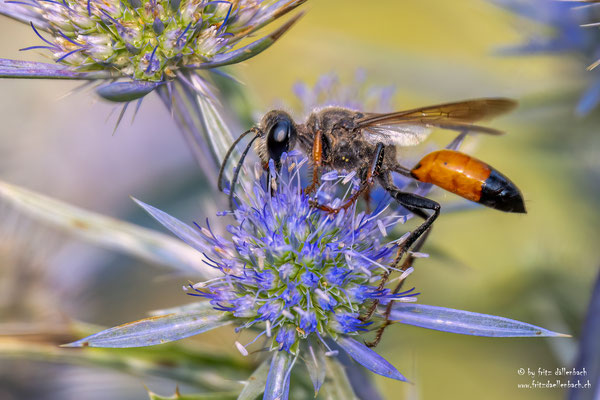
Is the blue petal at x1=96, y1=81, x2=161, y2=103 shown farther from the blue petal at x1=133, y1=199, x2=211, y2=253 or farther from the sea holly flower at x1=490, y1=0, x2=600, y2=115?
the sea holly flower at x1=490, y1=0, x2=600, y2=115

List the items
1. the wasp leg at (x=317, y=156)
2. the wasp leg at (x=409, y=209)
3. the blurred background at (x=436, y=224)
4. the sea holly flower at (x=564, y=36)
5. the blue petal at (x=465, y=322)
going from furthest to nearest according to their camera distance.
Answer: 1. the blurred background at (x=436, y=224)
2. the sea holly flower at (x=564, y=36)
3. the wasp leg at (x=317, y=156)
4. the wasp leg at (x=409, y=209)
5. the blue petal at (x=465, y=322)

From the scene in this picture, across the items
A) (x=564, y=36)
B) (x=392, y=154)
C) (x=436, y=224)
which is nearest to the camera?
(x=392, y=154)

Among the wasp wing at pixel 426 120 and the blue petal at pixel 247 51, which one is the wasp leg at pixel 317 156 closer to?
the wasp wing at pixel 426 120

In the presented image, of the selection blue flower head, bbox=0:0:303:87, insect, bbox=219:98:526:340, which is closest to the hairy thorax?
insect, bbox=219:98:526:340

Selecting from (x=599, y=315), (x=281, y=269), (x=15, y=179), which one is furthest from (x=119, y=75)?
(x=15, y=179)

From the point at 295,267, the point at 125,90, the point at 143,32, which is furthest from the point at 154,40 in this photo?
the point at 295,267

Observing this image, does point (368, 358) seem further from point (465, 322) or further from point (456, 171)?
point (456, 171)

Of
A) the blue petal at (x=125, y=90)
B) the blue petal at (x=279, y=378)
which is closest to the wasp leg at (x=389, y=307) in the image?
the blue petal at (x=279, y=378)
